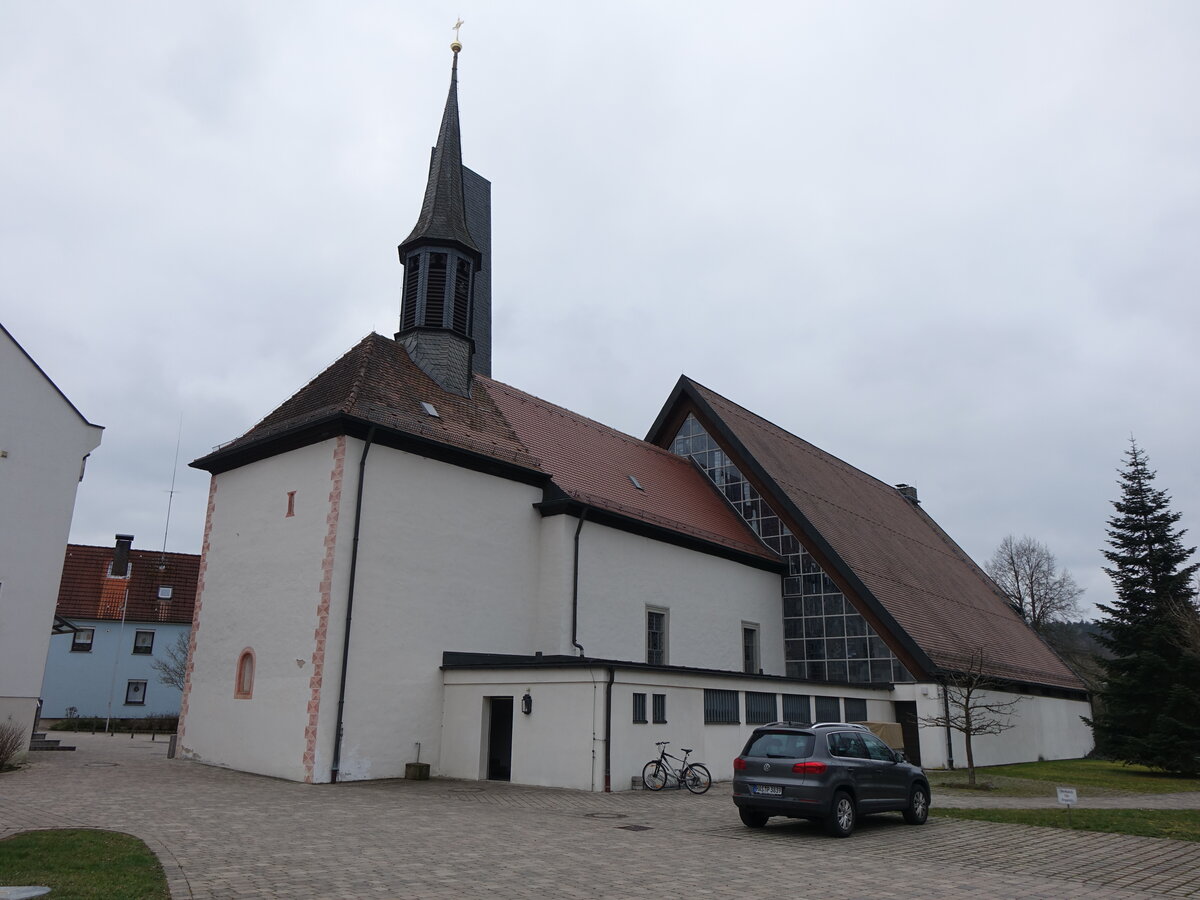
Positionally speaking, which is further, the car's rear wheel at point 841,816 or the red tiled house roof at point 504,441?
the red tiled house roof at point 504,441

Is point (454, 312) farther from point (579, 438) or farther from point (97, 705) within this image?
point (97, 705)

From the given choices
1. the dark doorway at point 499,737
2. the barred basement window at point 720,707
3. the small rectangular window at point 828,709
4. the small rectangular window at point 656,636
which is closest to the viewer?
the dark doorway at point 499,737

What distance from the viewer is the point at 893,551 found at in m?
31.7

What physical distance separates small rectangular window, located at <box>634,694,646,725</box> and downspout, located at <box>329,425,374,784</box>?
5.41 metres

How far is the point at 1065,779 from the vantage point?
2200 centimetres

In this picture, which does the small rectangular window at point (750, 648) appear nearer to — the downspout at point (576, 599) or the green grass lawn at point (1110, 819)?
the downspout at point (576, 599)

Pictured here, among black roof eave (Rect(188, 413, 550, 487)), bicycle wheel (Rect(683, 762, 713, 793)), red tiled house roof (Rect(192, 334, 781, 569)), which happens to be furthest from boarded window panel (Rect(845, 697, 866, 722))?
black roof eave (Rect(188, 413, 550, 487))

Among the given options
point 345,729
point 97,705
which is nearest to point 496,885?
point 345,729

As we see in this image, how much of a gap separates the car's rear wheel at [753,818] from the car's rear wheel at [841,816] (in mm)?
972

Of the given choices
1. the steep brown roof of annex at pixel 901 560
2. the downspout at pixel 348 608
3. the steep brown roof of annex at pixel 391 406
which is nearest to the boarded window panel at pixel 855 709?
the steep brown roof of annex at pixel 901 560

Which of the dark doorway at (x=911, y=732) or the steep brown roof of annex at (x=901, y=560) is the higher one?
→ the steep brown roof of annex at (x=901, y=560)

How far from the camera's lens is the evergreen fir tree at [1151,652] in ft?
74.6

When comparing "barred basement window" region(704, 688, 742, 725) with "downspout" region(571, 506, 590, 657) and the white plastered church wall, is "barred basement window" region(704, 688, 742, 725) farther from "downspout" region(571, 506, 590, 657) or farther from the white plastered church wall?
the white plastered church wall

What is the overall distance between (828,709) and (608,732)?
27.4ft
